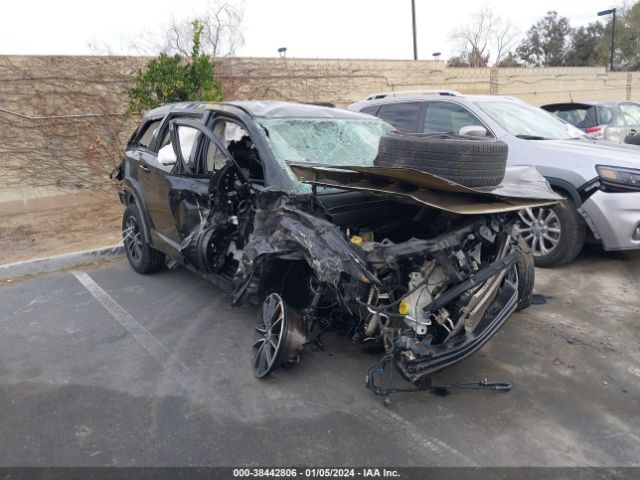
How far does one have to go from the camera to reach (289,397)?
3562mm

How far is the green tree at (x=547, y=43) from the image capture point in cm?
5209

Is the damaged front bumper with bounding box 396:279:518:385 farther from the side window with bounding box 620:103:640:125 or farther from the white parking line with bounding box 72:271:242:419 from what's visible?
the side window with bounding box 620:103:640:125

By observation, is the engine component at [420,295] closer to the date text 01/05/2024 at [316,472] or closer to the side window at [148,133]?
the date text 01/05/2024 at [316,472]

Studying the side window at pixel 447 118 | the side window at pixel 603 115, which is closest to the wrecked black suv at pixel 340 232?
the side window at pixel 447 118

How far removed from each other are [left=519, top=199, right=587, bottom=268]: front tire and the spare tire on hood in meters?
2.17

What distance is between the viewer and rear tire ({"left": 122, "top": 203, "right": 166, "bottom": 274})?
6000 mm

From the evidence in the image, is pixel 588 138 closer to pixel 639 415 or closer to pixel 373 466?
pixel 639 415

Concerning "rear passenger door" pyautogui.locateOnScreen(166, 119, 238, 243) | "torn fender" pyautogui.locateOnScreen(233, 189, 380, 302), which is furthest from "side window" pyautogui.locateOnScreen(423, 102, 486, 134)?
"torn fender" pyautogui.locateOnScreen(233, 189, 380, 302)

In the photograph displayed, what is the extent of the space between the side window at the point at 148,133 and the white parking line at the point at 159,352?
1687mm

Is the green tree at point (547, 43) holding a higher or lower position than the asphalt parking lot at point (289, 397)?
higher

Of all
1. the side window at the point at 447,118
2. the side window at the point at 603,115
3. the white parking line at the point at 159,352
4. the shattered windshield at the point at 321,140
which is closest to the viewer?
the white parking line at the point at 159,352

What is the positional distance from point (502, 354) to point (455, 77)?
16341 mm

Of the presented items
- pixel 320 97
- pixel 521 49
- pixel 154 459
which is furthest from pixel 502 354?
pixel 521 49

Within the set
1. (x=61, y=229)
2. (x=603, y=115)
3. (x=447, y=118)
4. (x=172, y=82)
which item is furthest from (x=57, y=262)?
(x=603, y=115)
